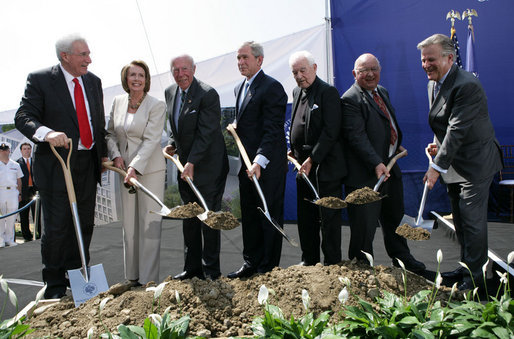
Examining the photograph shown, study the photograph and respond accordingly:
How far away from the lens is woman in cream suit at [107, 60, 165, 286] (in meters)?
3.37

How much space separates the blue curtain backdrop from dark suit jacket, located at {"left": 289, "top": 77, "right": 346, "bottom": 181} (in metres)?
4.09

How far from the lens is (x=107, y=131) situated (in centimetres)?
357

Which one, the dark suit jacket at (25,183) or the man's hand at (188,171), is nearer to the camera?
the man's hand at (188,171)

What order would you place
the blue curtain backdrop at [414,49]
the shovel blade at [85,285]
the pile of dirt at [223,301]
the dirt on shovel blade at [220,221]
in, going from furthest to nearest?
the blue curtain backdrop at [414,49], the dirt on shovel blade at [220,221], the shovel blade at [85,285], the pile of dirt at [223,301]

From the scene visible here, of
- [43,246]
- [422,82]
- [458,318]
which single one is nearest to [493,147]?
[458,318]

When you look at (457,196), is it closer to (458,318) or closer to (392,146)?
(392,146)

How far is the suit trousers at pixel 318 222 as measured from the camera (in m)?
3.58

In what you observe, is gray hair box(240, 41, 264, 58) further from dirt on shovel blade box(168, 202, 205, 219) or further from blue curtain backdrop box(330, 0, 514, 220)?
blue curtain backdrop box(330, 0, 514, 220)

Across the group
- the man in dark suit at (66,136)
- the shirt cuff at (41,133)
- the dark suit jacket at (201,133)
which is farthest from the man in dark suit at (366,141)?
the shirt cuff at (41,133)

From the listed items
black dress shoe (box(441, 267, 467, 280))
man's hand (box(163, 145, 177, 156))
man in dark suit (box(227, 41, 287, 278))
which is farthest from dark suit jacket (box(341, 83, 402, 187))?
man's hand (box(163, 145, 177, 156))

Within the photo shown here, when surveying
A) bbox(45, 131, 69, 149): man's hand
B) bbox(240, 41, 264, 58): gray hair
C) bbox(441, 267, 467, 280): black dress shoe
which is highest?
bbox(240, 41, 264, 58): gray hair

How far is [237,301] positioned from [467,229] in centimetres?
186

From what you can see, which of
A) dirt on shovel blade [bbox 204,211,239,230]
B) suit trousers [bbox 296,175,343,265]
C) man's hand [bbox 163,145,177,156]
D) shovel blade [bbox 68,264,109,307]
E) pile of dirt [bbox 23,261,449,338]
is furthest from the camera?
man's hand [bbox 163,145,177,156]

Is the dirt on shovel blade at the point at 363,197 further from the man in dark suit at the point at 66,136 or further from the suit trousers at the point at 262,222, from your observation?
the man in dark suit at the point at 66,136
